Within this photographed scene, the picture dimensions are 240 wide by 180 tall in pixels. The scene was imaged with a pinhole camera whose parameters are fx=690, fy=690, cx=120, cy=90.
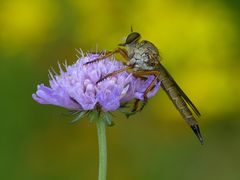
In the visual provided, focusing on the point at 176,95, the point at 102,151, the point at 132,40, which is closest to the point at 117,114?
the point at 176,95

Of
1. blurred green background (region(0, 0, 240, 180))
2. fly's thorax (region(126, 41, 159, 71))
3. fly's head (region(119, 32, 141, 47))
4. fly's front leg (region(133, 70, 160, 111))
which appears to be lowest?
blurred green background (region(0, 0, 240, 180))

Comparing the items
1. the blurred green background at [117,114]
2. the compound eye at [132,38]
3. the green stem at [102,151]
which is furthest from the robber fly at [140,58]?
the blurred green background at [117,114]

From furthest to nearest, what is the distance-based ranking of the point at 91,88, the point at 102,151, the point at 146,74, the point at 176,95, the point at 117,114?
1. the point at 117,114
2. the point at 176,95
3. the point at 146,74
4. the point at 91,88
5. the point at 102,151

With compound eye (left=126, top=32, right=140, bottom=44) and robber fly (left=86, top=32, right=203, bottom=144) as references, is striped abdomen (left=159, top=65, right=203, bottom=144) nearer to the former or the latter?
robber fly (left=86, top=32, right=203, bottom=144)

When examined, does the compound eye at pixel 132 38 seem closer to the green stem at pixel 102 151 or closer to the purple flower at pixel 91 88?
the purple flower at pixel 91 88

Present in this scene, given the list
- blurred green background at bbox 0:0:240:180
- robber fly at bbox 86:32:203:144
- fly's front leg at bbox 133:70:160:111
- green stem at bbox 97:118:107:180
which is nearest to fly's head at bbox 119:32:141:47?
robber fly at bbox 86:32:203:144

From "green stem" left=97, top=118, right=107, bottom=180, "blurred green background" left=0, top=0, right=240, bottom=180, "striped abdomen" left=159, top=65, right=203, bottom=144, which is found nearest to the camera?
"green stem" left=97, top=118, right=107, bottom=180

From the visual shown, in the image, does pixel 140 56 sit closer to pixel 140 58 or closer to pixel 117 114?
pixel 140 58
